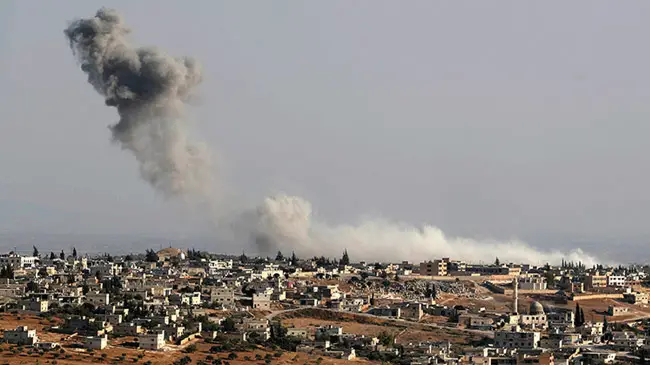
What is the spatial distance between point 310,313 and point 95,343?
23294mm

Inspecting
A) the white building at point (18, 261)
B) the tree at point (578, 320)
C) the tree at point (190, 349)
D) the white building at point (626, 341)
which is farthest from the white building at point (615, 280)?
the tree at point (190, 349)

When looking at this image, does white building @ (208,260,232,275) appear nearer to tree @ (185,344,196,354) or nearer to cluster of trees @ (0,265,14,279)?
cluster of trees @ (0,265,14,279)

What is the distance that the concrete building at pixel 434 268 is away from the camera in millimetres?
121812

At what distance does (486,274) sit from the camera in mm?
122812

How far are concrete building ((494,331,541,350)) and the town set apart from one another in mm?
93

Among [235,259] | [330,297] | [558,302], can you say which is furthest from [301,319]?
[235,259]

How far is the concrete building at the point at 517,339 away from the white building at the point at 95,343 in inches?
914

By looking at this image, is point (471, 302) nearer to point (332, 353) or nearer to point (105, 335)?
point (332, 353)

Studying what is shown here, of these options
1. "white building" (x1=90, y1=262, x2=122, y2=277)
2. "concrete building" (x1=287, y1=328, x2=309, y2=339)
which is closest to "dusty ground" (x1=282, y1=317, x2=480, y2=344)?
"concrete building" (x1=287, y1=328, x2=309, y2=339)

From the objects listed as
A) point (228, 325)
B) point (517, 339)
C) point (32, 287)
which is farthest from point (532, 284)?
point (32, 287)

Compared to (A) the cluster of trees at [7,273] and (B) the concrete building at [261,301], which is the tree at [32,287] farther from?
(B) the concrete building at [261,301]

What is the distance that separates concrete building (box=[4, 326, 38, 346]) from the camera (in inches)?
2646

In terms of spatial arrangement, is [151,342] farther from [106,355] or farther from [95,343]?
[106,355]

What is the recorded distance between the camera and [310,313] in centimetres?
8875
